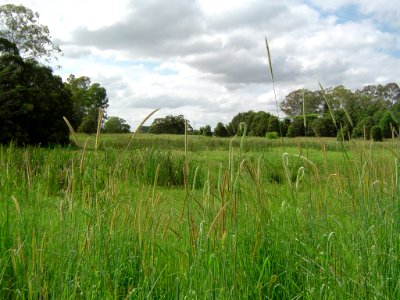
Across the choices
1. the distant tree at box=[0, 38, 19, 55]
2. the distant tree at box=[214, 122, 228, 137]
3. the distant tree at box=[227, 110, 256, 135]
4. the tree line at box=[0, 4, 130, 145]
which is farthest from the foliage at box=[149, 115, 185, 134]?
the distant tree at box=[214, 122, 228, 137]

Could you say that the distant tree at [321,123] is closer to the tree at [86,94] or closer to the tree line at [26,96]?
the tree line at [26,96]

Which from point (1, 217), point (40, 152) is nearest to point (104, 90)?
point (40, 152)

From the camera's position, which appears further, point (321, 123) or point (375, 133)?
point (375, 133)

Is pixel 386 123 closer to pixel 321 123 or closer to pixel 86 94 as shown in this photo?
pixel 321 123

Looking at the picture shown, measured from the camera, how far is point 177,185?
940cm

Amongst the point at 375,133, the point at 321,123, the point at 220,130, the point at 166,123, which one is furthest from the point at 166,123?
the point at 220,130

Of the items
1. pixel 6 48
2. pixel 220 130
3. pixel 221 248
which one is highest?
pixel 6 48

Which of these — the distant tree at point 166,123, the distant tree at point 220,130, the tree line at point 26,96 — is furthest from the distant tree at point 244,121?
the distant tree at point 220,130

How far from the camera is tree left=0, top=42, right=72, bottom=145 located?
73.4 ft

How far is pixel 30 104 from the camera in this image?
23438mm

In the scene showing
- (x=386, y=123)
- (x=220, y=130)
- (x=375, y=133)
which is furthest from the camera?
(x=220, y=130)

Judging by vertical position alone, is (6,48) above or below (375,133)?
above

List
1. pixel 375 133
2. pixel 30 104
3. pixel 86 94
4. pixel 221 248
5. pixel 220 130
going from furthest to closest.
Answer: pixel 86 94 < pixel 220 130 < pixel 30 104 < pixel 375 133 < pixel 221 248

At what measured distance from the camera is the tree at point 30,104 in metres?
22.4
